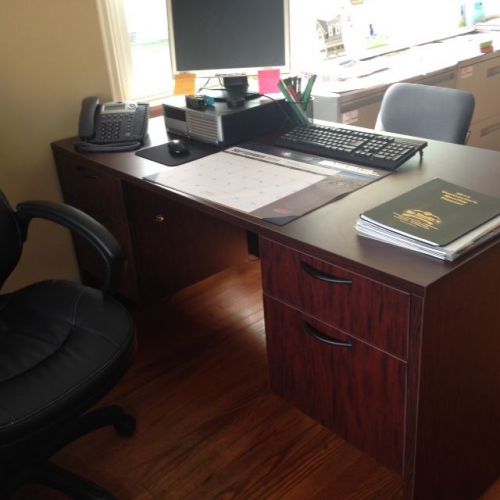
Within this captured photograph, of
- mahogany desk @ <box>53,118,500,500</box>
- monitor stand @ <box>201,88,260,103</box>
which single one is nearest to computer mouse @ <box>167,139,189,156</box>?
mahogany desk @ <box>53,118,500,500</box>

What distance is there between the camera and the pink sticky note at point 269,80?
1932 millimetres

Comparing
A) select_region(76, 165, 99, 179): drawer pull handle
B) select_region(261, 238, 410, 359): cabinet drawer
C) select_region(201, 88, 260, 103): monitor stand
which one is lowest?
select_region(261, 238, 410, 359): cabinet drawer

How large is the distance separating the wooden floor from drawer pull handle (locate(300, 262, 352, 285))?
0.61 metres

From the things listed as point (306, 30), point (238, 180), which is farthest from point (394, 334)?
point (306, 30)

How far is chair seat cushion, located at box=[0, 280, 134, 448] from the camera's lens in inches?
→ 45.1

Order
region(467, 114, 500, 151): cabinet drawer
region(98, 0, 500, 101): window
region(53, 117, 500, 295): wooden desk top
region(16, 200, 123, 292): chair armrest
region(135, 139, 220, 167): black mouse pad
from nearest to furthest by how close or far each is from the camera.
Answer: region(53, 117, 500, 295): wooden desk top < region(16, 200, 123, 292): chair armrest < region(135, 139, 220, 167): black mouse pad < region(98, 0, 500, 101): window < region(467, 114, 500, 151): cabinet drawer

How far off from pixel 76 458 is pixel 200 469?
35cm

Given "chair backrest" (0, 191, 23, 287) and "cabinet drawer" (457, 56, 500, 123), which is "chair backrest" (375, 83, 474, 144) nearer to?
"cabinet drawer" (457, 56, 500, 123)

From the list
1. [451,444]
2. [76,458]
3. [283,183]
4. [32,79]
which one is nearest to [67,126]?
[32,79]

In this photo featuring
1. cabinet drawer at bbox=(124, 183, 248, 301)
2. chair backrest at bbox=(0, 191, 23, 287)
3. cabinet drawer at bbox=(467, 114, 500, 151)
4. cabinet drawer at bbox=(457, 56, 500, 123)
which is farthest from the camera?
cabinet drawer at bbox=(467, 114, 500, 151)

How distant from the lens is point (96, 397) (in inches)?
48.8

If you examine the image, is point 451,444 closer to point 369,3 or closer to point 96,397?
point 96,397

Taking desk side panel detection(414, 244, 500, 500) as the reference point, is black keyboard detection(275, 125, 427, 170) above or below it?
above

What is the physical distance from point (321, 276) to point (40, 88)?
127cm
